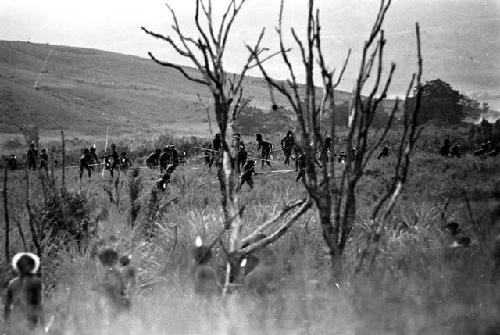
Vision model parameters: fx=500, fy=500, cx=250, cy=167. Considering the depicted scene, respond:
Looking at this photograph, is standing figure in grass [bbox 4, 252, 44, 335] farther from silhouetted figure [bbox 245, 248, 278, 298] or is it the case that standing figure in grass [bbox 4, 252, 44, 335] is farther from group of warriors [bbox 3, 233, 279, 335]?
silhouetted figure [bbox 245, 248, 278, 298]

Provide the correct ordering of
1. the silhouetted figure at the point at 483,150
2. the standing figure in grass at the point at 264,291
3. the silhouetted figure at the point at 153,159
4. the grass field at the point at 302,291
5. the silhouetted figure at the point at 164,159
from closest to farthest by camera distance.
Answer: the grass field at the point at 302,291
the standing figure in grass at the point at 264,291
the silhouetted figure at the point at 164,159
the silhouetted figure at the point at 153,159
the silhouetted figure at the point at 483,150

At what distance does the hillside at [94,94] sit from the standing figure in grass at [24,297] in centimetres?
3326

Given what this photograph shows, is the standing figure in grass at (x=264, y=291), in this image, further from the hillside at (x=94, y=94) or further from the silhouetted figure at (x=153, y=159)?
the hillside at (x=94, y=94)

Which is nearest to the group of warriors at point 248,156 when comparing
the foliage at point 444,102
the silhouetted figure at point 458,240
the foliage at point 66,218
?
the silhouetted figure at point 458,240

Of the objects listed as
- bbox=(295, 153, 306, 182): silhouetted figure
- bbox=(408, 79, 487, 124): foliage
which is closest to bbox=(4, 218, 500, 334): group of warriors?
bbox=(295, 153, 306, 182): silhouetted figure

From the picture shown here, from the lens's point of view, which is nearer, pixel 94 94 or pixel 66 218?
pixel 66 218

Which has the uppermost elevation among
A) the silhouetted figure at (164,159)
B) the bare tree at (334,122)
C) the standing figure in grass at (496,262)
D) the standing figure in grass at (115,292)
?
the bare tree at (334,122)

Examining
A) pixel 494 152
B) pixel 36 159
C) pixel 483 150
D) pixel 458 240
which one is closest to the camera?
pixel 458 240

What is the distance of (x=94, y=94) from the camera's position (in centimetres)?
7250

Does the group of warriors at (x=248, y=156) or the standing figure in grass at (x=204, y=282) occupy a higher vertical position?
the group of warriors at (x=248, y=156)

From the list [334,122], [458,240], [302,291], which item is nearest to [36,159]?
[302,291]

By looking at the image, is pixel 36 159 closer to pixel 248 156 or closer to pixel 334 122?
pixel 248 156

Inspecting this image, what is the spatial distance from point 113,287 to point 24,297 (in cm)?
60

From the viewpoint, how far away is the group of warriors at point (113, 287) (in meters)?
2.42
